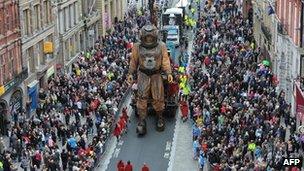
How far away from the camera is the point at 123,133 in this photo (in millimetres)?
53719

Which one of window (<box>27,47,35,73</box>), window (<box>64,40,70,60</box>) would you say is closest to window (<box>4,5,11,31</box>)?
window (<box>27,47,35,73</box>)

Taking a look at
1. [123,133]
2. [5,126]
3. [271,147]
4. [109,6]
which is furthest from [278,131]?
[109,6]

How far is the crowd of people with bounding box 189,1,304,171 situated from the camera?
1727 inches

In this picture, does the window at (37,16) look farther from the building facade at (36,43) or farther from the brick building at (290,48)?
the brick building at (290,48)

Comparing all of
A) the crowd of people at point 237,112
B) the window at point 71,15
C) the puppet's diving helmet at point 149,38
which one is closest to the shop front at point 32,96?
the puppet's diving helmet at point 149,38

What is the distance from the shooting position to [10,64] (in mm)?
58281

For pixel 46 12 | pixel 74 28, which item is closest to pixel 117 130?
pixel 46 12

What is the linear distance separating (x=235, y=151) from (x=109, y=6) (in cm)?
5094

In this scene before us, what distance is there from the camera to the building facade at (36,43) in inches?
2416

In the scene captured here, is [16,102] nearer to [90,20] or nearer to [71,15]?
[71,15]

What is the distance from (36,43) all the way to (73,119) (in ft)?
33.2

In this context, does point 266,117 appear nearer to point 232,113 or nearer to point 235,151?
point 232,113

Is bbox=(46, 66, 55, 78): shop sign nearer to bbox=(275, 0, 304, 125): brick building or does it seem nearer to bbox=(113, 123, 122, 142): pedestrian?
bbox=(113, 123, 122, 142): pedestrian

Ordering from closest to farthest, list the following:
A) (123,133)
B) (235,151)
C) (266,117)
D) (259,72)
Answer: (235,151), (266,117), (123,133), (259,72)
